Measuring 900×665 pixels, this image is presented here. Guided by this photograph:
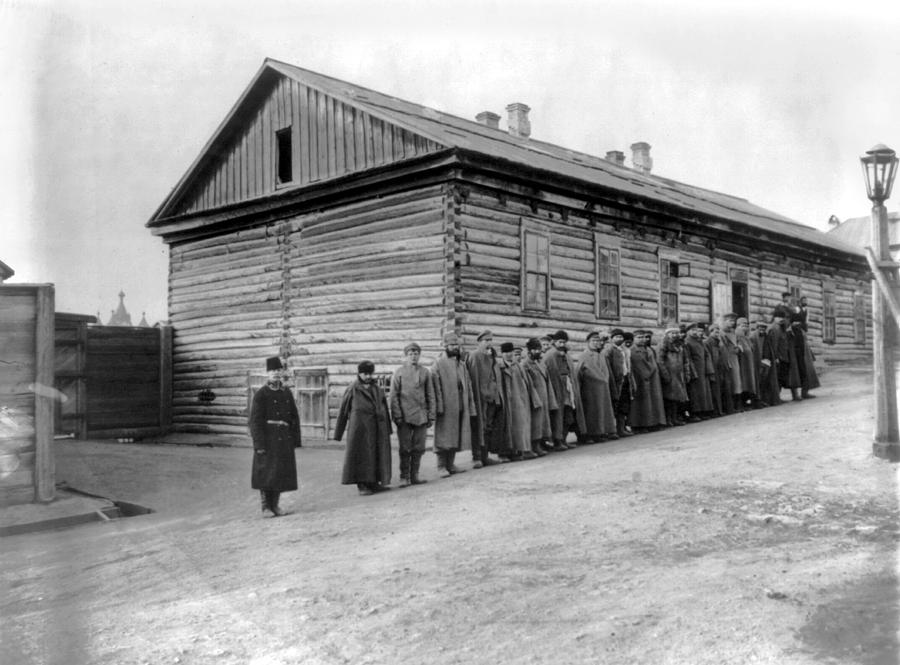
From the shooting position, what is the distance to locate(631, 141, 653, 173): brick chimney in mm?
28922

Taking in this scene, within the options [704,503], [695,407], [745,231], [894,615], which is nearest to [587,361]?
[695,407]

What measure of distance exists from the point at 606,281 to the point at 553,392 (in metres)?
5.17

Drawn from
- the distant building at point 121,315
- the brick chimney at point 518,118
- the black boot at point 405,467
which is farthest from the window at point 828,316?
the distant building at point 121,315

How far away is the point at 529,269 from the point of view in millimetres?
14508

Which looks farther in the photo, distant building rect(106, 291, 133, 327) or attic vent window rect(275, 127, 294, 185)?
distant building rect(106, 291, 133, 327)

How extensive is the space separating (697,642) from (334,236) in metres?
12.1

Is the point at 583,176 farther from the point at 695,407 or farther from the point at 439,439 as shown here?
the point at 439,439

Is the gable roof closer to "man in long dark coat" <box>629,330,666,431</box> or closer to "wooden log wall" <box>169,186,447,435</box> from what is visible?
"wooden log wall" <box>169,186,447,435</box>

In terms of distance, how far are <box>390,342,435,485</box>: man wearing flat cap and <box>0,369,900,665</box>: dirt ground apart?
1.87 ft

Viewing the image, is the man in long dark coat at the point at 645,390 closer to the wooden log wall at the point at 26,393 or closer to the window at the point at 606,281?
the window at the point at 606,281

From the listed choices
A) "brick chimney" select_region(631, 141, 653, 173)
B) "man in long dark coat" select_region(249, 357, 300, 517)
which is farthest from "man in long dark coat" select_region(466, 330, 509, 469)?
"brick chimney" select_region(631, 141, 653, 173)

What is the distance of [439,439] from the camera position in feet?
33.7

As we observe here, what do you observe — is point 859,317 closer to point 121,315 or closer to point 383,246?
point 383,246

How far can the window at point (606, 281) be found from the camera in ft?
52.3
